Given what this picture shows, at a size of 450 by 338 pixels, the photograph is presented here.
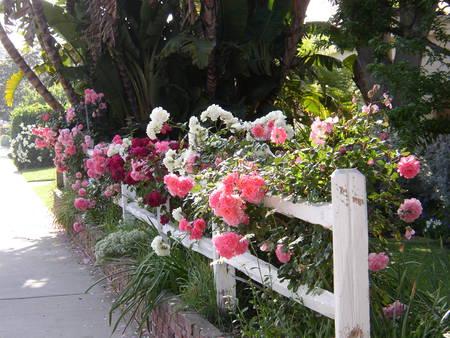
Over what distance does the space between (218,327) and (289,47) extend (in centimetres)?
625

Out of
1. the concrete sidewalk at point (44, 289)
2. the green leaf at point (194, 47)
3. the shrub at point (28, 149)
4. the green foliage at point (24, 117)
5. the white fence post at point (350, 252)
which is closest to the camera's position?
the white fence post at point (350, 252)

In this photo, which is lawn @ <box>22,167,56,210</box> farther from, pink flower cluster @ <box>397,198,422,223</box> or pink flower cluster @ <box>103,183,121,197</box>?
pink flower cluster @ <box>397,198,422,223</box>

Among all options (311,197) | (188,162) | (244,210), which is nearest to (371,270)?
(311,197)

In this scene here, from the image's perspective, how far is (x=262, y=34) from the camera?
9875 millimetres

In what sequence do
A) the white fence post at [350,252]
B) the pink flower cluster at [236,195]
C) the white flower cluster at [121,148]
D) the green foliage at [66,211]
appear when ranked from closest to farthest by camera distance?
the white fence post at [350,252]
the pink flower cluster at [236,195]
the white flower cluster at [121,148]
the green foliage at [66,211]

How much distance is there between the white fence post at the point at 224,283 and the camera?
4.45 meters

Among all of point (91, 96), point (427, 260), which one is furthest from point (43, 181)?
point (427, 260)

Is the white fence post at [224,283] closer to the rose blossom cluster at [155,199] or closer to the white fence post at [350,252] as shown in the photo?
the rose blossom cluster at [155,199]

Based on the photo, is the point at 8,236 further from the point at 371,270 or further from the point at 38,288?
the point at 371,270

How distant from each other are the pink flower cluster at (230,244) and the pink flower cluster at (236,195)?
83 mm

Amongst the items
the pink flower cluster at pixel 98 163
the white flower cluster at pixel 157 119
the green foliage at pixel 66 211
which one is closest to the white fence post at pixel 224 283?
the white flower cluster at pixel 157 119

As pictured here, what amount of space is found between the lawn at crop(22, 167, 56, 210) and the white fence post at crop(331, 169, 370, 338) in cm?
1119

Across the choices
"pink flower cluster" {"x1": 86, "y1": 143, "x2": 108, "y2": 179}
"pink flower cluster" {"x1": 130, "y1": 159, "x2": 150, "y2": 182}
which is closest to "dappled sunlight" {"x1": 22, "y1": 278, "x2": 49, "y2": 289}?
"pink flower cluster" {"x1": 86, "y1": 143, "x2": 108, "y2": 179}

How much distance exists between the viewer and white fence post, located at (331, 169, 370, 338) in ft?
9.58
